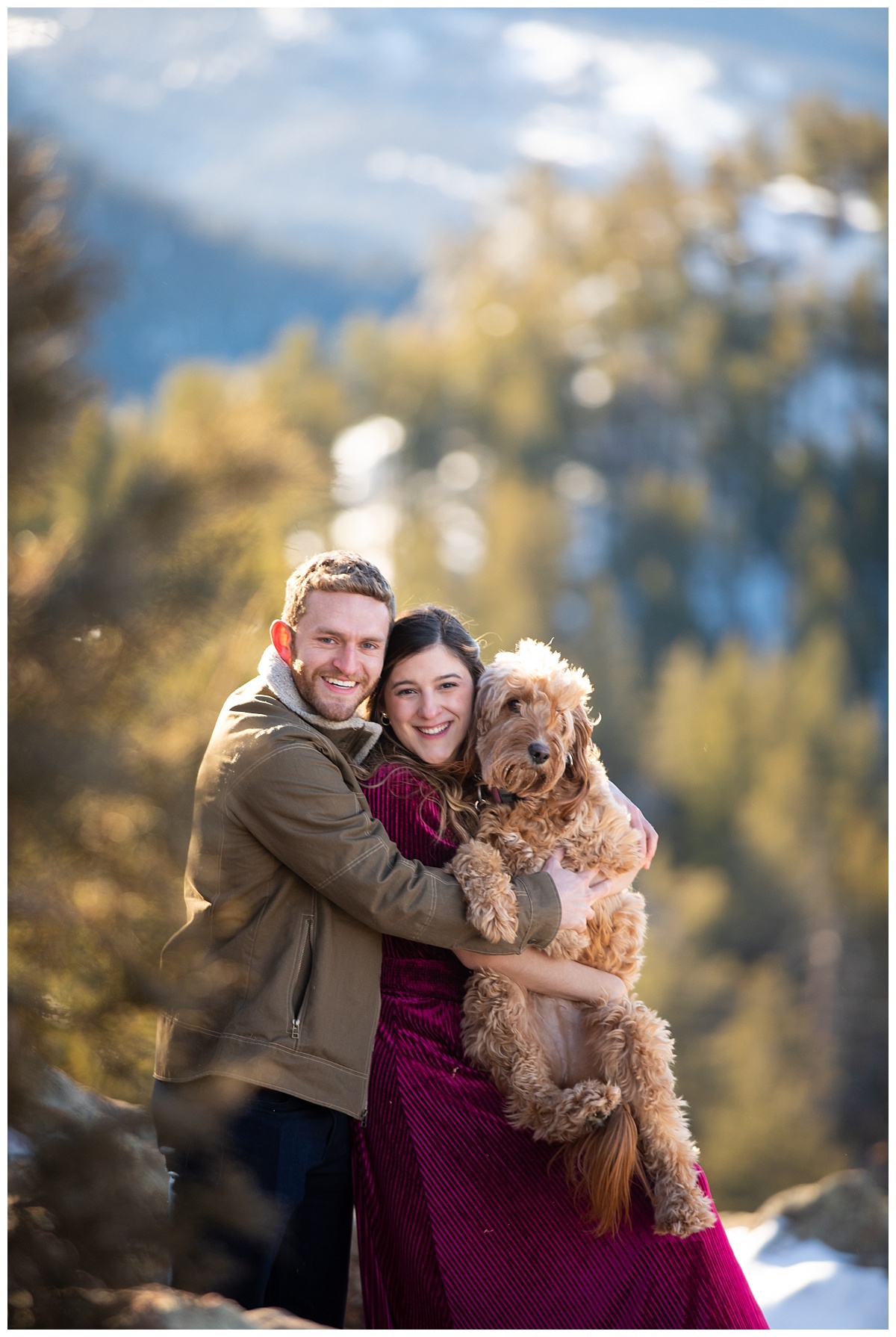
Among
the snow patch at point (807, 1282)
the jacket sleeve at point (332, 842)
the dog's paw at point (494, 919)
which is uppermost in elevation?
the jacket sleeve at point (332, 842)

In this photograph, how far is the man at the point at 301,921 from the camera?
285 cm

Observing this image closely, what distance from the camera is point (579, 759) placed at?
3.33 m

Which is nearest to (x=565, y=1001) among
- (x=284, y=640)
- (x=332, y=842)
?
(x=332, y=842)

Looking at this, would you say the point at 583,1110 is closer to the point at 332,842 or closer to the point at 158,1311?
the point at 332,842

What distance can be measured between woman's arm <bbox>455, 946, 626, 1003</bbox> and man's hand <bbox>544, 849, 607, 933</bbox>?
0.11 m

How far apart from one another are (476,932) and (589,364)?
40063 mm

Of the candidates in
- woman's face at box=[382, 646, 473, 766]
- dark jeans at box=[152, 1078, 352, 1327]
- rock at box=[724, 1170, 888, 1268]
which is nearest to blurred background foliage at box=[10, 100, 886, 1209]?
dark jeans at box=[152, 1078, 352, 1327]

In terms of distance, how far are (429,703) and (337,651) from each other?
302 mm

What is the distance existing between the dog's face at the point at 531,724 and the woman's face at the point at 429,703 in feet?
0.22

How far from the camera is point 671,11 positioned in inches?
2660

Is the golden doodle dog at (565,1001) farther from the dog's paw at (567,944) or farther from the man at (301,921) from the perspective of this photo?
the man at (301,921)

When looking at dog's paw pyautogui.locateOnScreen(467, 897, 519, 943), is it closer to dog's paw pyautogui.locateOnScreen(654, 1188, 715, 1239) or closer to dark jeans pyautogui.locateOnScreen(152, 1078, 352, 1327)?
dark jeans pyautogui.locateOnScreen(152, 1078, 352, 1327)

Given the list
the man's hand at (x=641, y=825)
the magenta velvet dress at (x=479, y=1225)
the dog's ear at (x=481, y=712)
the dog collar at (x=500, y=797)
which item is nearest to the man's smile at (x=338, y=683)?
the magenta velvet dress at (x=479, y=1225)

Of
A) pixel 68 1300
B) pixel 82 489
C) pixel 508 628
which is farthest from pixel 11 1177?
pixel 508 628
